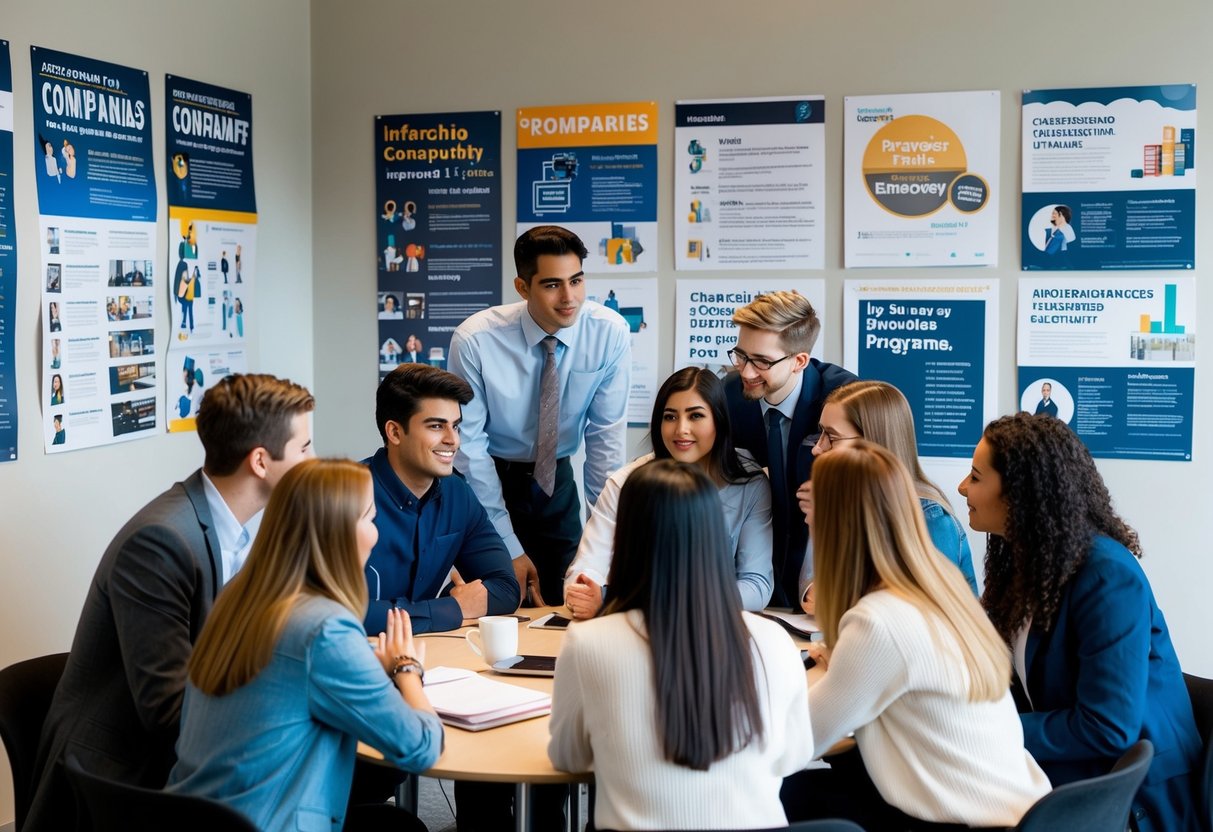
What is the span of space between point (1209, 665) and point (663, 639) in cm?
327

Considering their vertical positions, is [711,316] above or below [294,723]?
above

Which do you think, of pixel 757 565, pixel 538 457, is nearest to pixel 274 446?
pixel 757 565

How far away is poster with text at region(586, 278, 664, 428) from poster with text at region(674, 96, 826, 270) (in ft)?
0.62

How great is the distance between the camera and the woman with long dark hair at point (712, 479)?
121 inches

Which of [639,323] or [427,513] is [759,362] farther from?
[639,323]

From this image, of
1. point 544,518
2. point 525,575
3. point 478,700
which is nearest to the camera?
point 478,700

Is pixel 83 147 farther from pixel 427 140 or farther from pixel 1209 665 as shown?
pixel 1209 665

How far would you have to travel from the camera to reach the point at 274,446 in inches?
95.7

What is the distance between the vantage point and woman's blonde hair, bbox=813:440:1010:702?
2016 millimetres

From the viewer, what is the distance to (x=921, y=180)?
4.41 metres

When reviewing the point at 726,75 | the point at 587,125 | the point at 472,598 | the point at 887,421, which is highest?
the point at 726,75

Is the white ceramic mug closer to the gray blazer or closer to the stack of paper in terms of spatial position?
the stack of paper

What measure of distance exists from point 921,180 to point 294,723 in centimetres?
329

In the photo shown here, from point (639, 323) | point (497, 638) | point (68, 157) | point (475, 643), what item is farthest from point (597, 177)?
point (497, 638)
